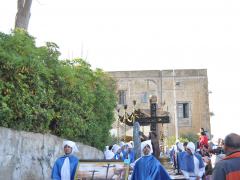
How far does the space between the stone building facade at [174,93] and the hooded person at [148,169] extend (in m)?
44.9

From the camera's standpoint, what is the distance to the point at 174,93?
182ft

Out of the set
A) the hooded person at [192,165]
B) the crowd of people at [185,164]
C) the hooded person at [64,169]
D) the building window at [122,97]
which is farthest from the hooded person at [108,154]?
the building window at [122,97]

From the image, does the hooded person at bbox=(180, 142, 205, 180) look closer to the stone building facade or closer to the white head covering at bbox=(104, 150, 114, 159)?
the white head covering at bbox=(104, 150, 114, 159)

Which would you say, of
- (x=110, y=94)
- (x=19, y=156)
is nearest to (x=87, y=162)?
(x=19, y=156)

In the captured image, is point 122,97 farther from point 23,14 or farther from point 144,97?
point 23,14

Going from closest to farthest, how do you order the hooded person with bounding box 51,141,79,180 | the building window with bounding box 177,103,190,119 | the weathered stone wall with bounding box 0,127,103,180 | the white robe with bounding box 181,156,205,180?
the hooded person with bounding box 51,141,79,180
the weathered stone wall with bounding box 0,127,103,180
the white robe with bounding box 181,156,205,180
the building window with bounding box 177,103,190,119

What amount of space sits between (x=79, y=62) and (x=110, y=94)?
3.27 m

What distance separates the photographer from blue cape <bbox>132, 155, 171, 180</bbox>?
31.5 ft

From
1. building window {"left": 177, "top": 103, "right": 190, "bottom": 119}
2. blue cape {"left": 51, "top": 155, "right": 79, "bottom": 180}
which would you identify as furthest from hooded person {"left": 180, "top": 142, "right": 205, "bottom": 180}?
building window {"left": 177, "top": 103, "right": 190, "bottom": 119}

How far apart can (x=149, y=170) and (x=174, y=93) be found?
46152mm

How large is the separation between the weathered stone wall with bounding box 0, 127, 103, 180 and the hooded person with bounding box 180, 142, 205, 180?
344 cm

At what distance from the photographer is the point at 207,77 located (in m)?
55.2

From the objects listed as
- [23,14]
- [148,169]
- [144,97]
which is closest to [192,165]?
[148,169]

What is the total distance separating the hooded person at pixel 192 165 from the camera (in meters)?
13.6
